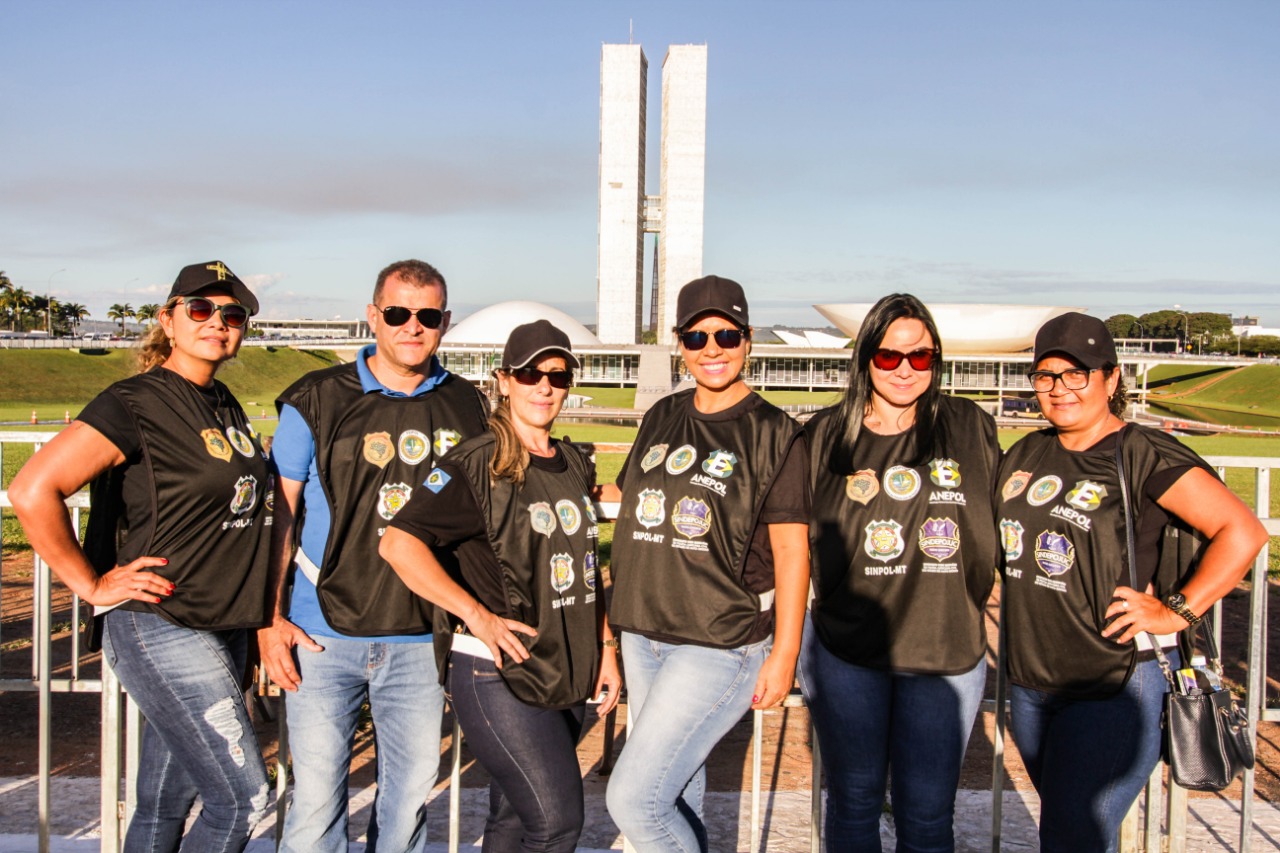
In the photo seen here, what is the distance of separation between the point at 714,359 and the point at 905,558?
2.50 feet

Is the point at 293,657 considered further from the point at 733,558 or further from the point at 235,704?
the point at 733,558

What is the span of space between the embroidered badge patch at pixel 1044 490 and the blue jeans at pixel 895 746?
1.61 feet

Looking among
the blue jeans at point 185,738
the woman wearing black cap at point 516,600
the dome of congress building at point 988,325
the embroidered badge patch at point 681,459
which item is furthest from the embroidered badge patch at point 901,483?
the dome of congress building at point 988,325

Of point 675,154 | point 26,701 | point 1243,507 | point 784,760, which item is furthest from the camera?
point 675,154

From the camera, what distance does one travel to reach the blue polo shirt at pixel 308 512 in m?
2.88

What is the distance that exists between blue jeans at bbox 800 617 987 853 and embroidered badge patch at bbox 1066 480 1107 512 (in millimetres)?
524

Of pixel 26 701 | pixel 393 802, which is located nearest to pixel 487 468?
pixel 393 802

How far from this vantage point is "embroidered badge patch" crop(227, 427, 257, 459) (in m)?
2.86

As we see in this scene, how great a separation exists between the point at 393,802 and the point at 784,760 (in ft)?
8.97

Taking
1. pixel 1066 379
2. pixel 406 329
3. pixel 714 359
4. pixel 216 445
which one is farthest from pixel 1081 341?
pixel 216 445

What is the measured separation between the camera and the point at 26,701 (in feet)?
19.0

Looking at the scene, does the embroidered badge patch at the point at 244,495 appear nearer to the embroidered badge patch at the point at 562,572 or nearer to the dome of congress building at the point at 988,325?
the embroidered badge patch at the point at 562,572

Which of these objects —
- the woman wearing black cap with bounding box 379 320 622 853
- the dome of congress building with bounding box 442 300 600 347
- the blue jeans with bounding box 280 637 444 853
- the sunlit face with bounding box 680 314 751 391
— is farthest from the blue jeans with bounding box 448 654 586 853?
the dome of congress building with bounding box 442 300 600 347

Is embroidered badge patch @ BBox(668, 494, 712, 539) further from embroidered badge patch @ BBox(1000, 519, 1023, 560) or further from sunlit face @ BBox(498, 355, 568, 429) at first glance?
embroidered badge patch @ BBox(1000, 519, 1023, 560)
